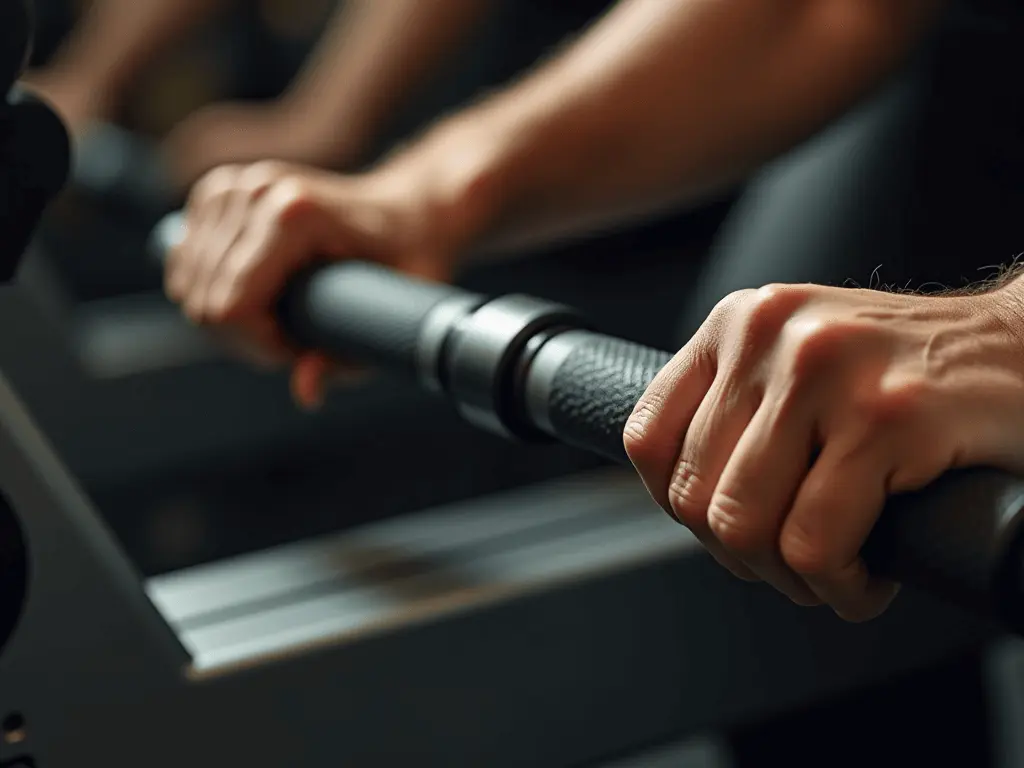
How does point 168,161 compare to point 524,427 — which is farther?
point 168,161

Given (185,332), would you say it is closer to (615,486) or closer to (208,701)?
(615,486)

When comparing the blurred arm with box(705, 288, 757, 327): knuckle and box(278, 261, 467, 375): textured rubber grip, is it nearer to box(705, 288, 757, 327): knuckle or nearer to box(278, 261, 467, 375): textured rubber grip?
box(278, 261, 467, 375): textured rubber grip

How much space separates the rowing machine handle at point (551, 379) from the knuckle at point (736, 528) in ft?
0.12

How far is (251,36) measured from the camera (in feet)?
8.68

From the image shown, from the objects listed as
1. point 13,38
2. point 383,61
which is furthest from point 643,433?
point 383,61

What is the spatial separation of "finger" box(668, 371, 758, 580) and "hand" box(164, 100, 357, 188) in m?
1.32

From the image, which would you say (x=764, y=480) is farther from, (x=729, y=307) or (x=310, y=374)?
(x=310, y=374)

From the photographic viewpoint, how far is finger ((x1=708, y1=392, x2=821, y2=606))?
0.42 meters

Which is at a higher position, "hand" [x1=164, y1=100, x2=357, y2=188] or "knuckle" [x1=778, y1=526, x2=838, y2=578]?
"knuckle" [x1=778, y1=526, x2=838, y2=578]

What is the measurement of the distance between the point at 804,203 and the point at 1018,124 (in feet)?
0.55

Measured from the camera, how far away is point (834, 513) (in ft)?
1.34

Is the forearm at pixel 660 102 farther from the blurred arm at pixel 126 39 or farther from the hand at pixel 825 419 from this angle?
the blurred arm at pixel 126 39

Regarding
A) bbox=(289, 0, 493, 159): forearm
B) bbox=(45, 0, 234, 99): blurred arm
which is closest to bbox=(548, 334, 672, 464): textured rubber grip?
bbox=(289, 0, 493, 159): forearm

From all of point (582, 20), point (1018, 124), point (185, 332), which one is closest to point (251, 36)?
point (582, 20)
